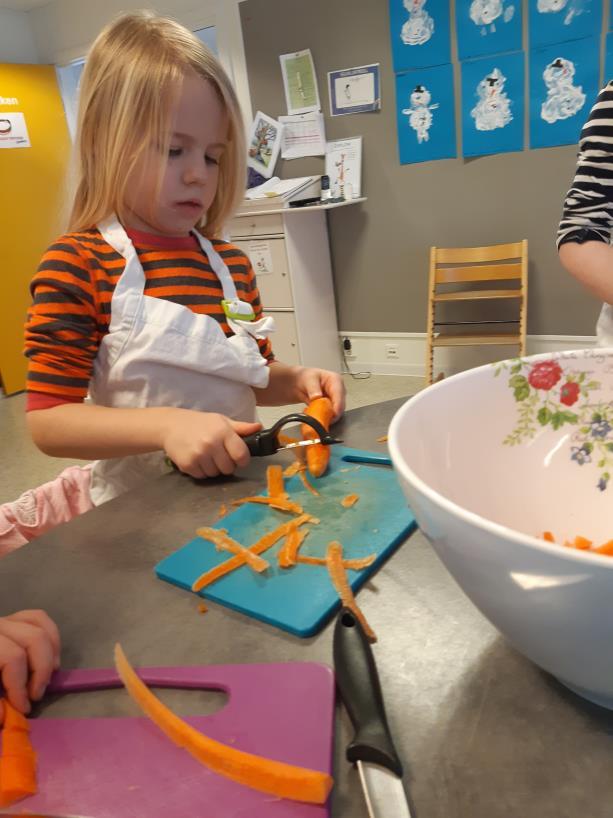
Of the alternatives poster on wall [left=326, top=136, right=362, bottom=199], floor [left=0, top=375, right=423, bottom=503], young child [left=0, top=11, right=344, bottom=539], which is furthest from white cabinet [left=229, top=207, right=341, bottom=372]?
young child [left=0, top=11, right=344, bottom=539]

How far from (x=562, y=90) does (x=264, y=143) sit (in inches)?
60.1

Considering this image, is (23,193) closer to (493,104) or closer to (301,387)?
(493,104)

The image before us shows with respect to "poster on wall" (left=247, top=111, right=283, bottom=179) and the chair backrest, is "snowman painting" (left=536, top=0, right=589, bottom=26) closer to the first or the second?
the chair backrest

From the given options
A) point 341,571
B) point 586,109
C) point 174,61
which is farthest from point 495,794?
point 586,109

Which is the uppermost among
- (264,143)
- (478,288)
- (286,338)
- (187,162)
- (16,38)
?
(16,38)

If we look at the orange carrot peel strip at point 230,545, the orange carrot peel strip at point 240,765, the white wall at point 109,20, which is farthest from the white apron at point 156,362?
the white wall at point 109,20

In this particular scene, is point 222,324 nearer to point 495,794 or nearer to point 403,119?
point 495,794

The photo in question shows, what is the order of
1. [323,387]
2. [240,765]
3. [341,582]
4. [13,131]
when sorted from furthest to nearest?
[13,131] < [323,387] < [341,582] < [240,765]

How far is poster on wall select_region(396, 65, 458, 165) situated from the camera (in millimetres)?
2787

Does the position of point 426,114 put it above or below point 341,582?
above

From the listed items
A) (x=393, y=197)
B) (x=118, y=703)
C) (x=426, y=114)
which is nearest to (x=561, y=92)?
(x=426, y=114)

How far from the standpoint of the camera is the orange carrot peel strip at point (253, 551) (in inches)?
20.6

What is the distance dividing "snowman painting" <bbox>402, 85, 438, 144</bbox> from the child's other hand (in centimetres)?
229

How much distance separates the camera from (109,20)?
11.3ft
